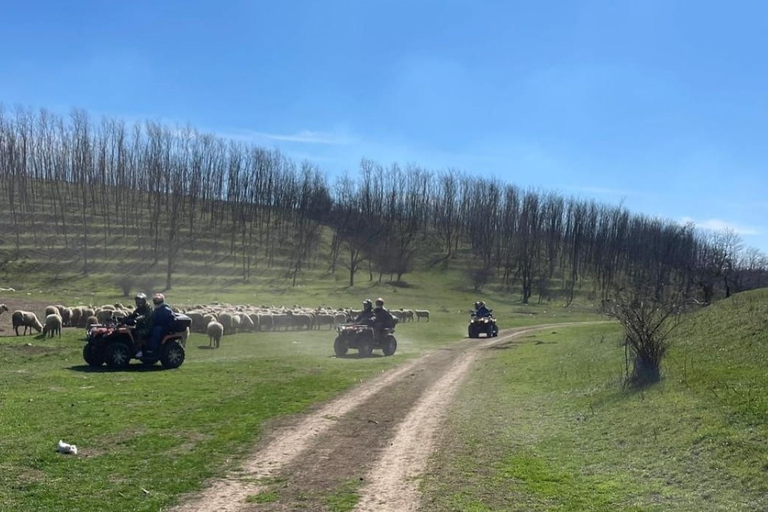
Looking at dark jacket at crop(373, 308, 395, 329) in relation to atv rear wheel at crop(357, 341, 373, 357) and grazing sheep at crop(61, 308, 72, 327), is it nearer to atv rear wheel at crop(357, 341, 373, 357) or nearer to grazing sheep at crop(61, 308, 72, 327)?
atv rear wheel at crop(357, 341, 373, 357)

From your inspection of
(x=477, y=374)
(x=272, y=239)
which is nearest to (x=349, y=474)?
(x=477, y=374)

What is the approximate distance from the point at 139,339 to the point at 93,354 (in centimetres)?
135

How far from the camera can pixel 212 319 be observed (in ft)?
105

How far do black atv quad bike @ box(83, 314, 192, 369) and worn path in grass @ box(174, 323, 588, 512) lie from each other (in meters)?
6.86

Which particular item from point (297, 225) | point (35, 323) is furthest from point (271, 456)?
point (297, 225)

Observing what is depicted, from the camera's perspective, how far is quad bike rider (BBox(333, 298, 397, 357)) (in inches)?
1033

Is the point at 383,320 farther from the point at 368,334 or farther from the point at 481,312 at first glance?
the point at 481,312

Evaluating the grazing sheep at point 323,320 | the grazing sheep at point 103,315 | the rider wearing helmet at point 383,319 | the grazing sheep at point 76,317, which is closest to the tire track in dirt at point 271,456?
the rider wearing helmet at point 383,319

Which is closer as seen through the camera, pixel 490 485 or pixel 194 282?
pixel 490 485

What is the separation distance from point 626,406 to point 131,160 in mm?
110617

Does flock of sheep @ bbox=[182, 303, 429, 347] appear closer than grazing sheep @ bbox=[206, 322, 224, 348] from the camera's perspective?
No

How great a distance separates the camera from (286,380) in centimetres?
1823

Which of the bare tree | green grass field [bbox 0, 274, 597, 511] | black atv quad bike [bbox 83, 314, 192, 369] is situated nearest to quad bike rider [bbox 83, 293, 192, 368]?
black atv quad bike [bbox 83, 314, 192, 369]

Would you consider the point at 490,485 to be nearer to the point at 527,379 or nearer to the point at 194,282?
the point at 527,379
